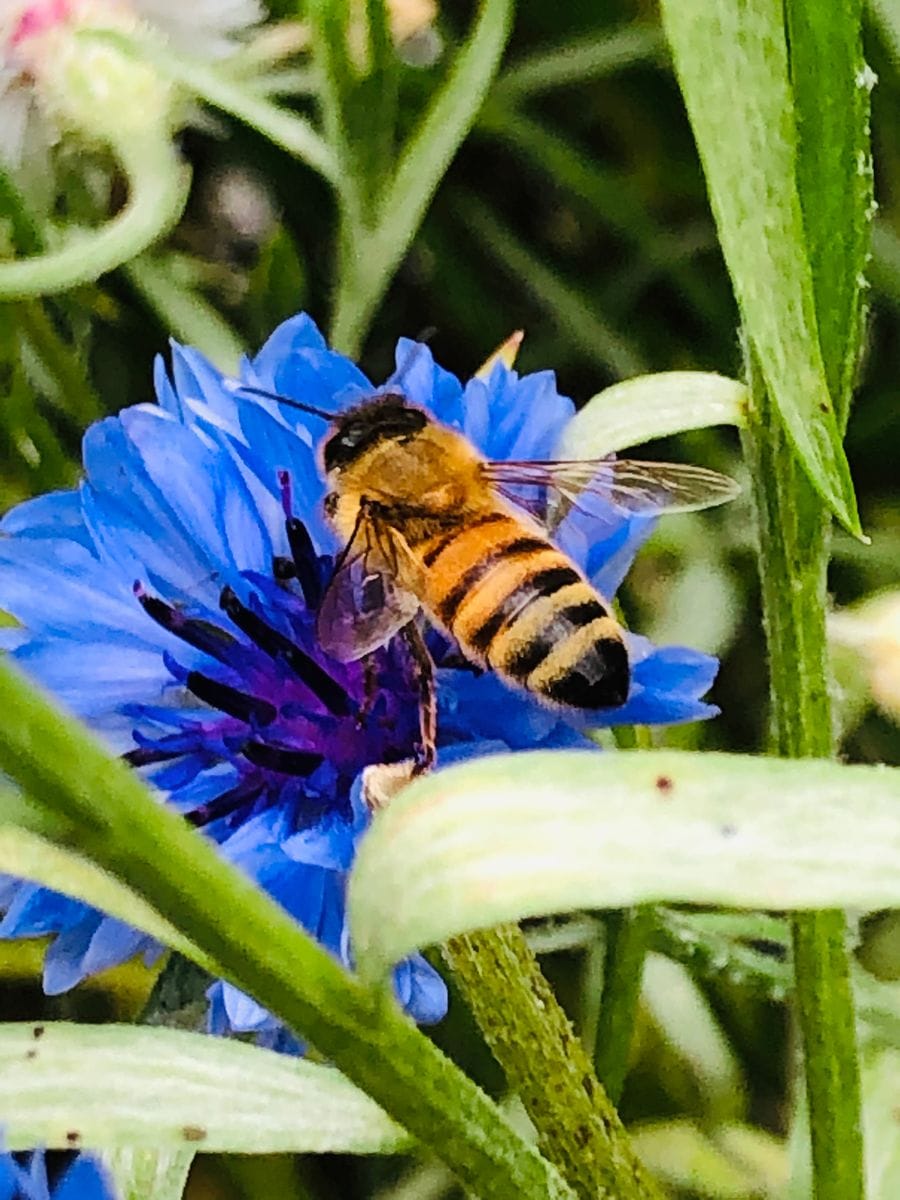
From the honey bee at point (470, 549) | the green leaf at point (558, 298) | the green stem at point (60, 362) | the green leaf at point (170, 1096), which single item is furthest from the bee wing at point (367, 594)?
the green leaf at point (558, 298)

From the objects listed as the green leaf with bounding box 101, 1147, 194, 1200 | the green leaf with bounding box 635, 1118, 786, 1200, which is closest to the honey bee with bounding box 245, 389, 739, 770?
the green leaf with bounding box 101, 1147, 194, 1200

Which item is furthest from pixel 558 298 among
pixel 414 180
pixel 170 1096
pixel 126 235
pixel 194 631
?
pixel 170 1096

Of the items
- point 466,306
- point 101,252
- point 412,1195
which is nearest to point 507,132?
point 466,306

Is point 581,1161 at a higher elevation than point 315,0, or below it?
below

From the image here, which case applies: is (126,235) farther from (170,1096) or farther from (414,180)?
(170,1096)

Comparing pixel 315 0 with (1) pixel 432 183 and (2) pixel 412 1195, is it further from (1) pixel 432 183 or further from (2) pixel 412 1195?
(2) pixel 412 1195

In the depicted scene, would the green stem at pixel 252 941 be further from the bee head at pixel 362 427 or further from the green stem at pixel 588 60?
the green stem at pixel 588 60

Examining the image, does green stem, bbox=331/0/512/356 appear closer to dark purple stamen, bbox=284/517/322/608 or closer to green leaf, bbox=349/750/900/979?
dark purple stamen, bbox=284/517/322/608
